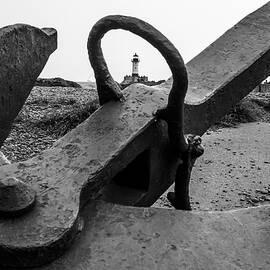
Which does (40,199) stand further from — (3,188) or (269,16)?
(269,16)

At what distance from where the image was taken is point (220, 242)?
1363 mm

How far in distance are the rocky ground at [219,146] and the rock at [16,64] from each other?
2.30 meters

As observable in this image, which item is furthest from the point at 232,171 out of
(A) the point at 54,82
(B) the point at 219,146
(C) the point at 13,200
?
(A) the point at 54,82

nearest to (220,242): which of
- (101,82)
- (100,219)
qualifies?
(100,219)

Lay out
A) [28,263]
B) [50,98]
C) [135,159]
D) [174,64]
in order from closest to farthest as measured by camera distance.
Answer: [28,263], [174,64], [135,159], [50,98]

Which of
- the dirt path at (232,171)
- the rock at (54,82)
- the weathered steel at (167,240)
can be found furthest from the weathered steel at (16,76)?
the rock at (54,82)

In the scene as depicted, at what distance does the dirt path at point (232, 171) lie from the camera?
3.68m

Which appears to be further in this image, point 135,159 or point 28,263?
point 135,159

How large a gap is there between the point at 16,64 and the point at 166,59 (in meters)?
0.47

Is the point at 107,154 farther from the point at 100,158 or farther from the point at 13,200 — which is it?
the point at 13,200

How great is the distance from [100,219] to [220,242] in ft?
1.10

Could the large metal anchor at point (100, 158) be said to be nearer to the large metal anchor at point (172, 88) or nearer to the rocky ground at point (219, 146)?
the large metal anchor at point (172, 88)

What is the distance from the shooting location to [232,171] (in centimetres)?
444

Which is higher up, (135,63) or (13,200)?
(13,200)
